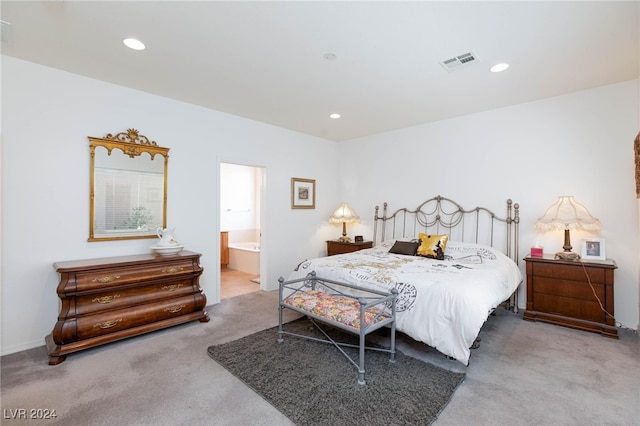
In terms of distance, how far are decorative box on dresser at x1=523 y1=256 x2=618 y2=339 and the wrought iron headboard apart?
0.54 metres

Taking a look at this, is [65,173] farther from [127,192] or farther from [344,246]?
[344,246]

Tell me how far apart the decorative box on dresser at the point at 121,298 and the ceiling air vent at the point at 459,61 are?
3355mm

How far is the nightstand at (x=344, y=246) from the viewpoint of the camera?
523 centimetres

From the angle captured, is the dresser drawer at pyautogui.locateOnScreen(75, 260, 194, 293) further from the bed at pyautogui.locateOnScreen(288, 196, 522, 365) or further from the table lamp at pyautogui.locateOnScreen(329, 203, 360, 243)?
the table lamp at pyautogui.locateOnScreen(329, 203, 360, 243)

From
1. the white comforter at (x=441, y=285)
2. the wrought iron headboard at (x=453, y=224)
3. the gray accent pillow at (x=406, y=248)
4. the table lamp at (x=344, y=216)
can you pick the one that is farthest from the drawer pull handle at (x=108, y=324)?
the wrought iron headboard at (x=453, y=224)

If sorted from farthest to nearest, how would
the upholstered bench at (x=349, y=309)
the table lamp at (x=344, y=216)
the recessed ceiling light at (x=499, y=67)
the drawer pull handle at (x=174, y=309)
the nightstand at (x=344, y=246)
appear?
the table lamp at (x=344, y=216) → the nightstand at (x=344, y=246) → the drawer pull handle at (x=174, y=309) → the recessed ceiling light at (x=499, y=67) → the upholstered bench at (x=349, y=309)

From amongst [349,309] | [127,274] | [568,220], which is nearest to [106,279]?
[127,274]

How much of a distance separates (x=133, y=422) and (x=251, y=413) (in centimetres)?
71

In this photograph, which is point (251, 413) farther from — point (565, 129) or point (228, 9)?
point (565, 129)

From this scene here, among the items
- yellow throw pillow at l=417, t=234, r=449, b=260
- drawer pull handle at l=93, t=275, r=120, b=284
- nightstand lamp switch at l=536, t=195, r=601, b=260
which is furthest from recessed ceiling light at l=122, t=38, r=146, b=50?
nightstand lamp switch at l=536, t=195, r=601, b=260

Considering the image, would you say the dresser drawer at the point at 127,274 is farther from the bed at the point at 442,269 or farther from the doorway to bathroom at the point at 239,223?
the doorway to bathroom at the point at 239,223

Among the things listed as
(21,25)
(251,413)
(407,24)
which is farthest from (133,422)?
(407,24)

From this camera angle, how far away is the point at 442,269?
3.13 meters

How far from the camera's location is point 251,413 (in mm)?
1943
